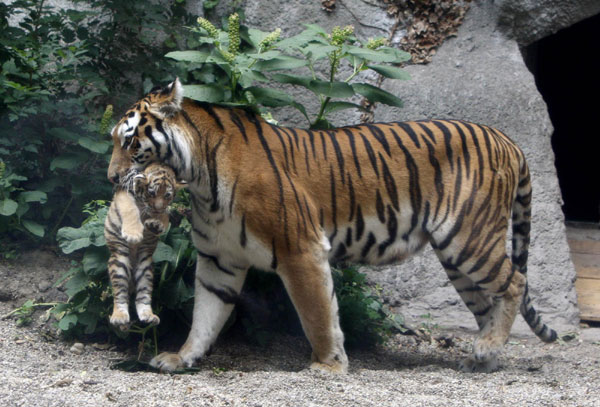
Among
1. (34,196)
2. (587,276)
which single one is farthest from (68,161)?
(587,276)

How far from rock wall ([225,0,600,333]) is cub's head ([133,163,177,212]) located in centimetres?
272

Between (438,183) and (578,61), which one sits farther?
(578,61)

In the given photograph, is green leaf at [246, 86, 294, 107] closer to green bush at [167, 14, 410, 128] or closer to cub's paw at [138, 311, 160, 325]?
green bush at [167, 14, 410, 128]

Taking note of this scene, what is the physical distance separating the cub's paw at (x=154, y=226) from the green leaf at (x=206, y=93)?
83 centimetres

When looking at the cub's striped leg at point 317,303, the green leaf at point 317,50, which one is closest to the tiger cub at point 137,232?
the cub's striped leg at point 317,303

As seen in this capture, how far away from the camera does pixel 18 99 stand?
5988 millimetres

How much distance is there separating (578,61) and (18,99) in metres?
8.73

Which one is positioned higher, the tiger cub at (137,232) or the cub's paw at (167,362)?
the tiger cub at (137,232)

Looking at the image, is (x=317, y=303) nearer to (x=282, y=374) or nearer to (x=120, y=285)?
(x=282, y=374)

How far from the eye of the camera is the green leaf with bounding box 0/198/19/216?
560cm

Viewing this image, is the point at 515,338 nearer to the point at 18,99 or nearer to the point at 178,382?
the point at 178,382

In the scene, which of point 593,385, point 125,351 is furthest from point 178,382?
point 593,385

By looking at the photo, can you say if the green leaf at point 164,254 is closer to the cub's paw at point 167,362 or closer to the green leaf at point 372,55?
the cub's paw at point 167,362

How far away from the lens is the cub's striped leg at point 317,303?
4.54 metres
